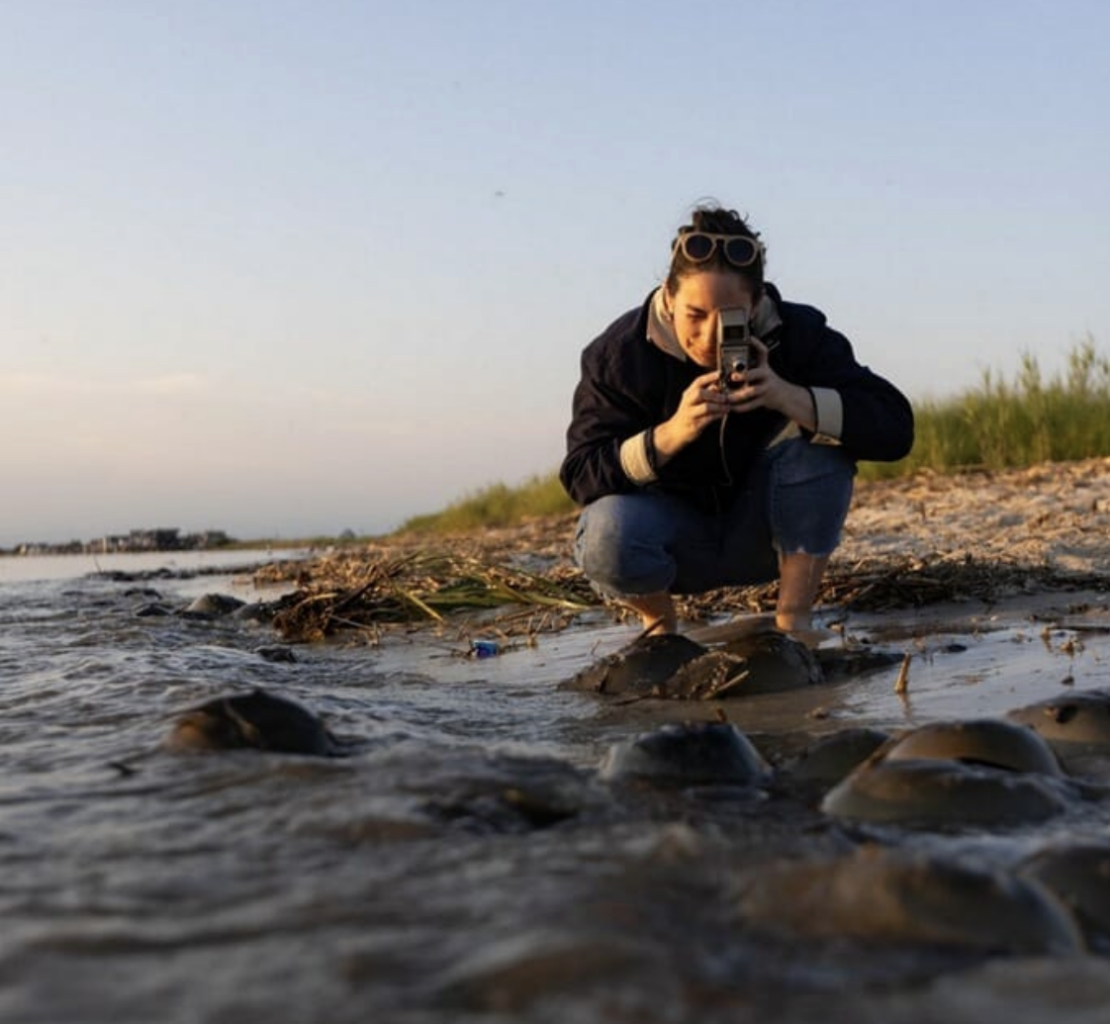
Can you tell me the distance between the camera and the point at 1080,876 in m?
1.51

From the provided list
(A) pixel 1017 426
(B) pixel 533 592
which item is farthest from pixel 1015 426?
(B) pixel 533 592

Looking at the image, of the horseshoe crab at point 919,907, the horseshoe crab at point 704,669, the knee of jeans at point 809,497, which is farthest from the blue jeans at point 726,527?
the horseshoe crab at point 919,907

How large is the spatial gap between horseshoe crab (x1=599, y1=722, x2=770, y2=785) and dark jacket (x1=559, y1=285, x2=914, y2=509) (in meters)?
1.61

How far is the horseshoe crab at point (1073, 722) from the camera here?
7.68ft

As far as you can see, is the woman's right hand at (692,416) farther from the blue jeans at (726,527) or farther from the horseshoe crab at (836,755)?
the horseshoe crab at (836,755)

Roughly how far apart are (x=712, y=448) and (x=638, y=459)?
0.91 ft

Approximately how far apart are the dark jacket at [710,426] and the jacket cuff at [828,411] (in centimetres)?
2

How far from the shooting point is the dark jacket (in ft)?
12.1

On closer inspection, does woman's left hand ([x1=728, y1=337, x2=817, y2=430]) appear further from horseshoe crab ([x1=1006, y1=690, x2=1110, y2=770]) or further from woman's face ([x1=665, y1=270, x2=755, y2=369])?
horseshoe crab ([x1=1006, y1=690, x2=1110, y2=770])

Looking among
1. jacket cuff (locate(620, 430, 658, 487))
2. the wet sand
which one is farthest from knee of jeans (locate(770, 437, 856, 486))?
the wet sand

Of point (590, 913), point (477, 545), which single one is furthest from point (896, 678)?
point (477, 545)

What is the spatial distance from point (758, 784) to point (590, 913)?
75 centimetres

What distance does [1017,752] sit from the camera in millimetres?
2090

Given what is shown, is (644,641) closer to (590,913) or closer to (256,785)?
(256,785)
